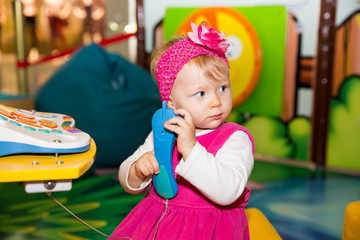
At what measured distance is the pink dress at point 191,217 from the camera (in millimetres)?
843

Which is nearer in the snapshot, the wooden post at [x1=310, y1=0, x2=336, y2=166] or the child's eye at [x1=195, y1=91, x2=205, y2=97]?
the child's eye at [x1=195, y1=91, x2=205, y2=97]

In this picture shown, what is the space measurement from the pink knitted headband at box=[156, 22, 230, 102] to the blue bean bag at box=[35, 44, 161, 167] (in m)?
1.41

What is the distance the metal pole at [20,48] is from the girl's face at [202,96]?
2356 millimetres

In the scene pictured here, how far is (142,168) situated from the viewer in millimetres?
865

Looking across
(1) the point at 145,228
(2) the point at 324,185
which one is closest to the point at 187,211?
(1) the point at 145,228

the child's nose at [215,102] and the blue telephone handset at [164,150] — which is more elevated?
the child's nose at [215,102]

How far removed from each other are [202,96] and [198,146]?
0.12 metres

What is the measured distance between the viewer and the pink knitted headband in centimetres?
85

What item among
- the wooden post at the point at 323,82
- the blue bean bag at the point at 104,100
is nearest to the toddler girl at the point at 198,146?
the blue bean bag at the point at 104,100

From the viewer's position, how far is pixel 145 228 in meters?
0.87

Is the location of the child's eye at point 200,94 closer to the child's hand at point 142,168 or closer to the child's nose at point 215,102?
the child's nose at point 215,102

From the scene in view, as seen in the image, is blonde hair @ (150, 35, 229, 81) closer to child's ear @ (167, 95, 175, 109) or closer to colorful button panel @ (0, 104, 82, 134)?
child's ear @ (167, 95, 175, 109)

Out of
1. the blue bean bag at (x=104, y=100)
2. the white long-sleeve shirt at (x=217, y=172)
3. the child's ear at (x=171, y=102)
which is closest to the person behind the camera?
the white long-sleeve shirt at (x=217, y=172)

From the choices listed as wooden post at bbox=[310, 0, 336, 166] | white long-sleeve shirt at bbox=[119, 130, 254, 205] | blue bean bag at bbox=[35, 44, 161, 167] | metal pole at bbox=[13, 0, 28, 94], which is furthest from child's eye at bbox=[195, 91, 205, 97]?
metal pole at bbox=[13, 0, 28, 94]
